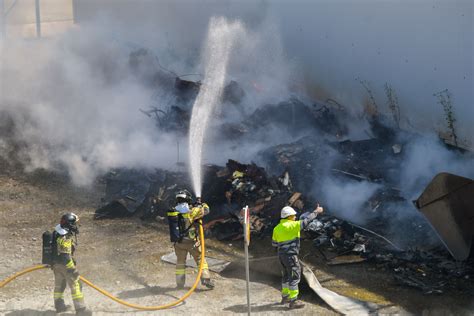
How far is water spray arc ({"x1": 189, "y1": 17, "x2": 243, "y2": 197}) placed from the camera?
14.4 m

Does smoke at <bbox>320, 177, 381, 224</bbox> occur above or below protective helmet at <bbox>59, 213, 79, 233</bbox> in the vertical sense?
below

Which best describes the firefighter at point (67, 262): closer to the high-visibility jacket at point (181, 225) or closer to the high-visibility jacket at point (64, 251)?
the high-visibility jacket at point (64, 251)

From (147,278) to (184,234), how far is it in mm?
1008

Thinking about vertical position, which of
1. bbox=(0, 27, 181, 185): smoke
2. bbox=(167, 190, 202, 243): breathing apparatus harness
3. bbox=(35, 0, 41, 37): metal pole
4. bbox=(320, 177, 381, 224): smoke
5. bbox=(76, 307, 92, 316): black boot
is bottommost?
bbox=(76, 307, 92, 316): black boot

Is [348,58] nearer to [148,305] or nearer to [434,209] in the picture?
[434,209]

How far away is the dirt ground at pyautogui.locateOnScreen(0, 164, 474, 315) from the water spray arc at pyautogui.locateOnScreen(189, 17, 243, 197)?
160 centimetres

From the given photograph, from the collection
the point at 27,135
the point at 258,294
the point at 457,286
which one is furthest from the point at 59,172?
the point at 457,286

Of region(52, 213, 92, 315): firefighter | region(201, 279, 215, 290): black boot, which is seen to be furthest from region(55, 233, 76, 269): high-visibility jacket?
region(201, 279, 215, 290): black boot

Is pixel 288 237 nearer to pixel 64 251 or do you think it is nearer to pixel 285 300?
pixel 285 300

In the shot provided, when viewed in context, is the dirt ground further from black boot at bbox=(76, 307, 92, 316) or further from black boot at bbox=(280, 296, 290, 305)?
black boot at bbox=(76, 307, 92, 316)

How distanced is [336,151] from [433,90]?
8.78ft

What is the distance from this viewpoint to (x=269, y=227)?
1155 centimetres

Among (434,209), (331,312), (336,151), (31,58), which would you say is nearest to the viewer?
(331,312)

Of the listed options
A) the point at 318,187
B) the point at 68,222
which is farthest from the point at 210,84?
the point at 68,222
